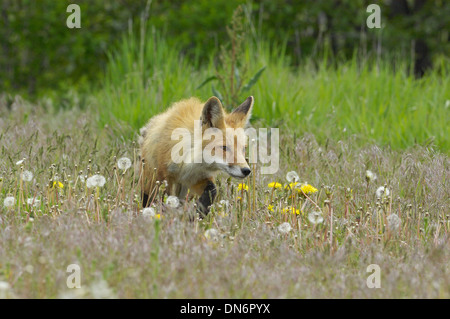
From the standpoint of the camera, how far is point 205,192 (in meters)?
5.41

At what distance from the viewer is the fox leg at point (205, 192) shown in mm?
5318

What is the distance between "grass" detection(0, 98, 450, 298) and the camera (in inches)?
137

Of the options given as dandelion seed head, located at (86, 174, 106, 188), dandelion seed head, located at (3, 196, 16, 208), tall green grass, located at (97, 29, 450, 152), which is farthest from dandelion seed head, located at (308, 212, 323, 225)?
tall green grass, located at (97, 29, 450, 152)

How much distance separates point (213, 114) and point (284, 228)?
49.0 inches

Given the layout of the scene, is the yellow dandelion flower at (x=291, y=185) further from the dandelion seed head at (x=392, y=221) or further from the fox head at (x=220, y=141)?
the dandelion seed head at (x=392, y=221)

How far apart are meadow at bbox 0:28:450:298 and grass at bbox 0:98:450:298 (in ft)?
0.04

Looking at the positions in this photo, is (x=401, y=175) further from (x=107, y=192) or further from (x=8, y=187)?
(x=8, y=187)

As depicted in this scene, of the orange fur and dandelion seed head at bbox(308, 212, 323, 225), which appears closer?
dandelion seed head at bbox(308, 212, 323, 225)

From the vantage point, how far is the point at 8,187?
520cm

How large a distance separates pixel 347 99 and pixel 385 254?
4889 millimetres

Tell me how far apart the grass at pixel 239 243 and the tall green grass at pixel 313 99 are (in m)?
1.60

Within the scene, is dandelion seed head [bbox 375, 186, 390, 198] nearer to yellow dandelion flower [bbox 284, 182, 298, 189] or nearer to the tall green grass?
yellow dandelion flower [bbox 284, 182, 298, 189]

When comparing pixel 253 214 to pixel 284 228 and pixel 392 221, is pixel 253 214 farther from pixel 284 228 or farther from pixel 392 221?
pixel 392 221

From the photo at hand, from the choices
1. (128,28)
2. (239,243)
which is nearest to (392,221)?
(239,243)
